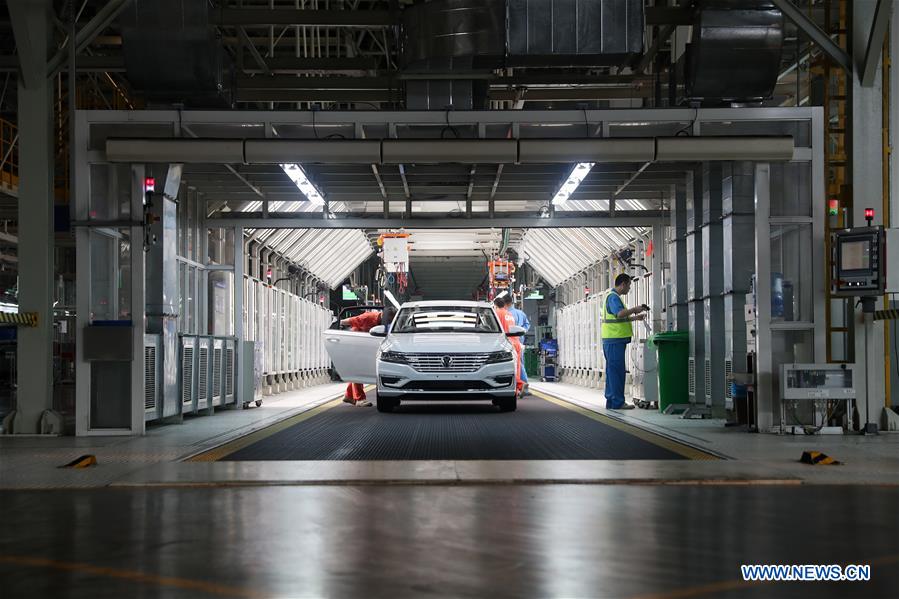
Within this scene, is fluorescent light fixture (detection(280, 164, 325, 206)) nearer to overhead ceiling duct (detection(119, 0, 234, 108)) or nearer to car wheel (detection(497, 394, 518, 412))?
overhead ceiling duct (detection(119, 0, 234, 108))

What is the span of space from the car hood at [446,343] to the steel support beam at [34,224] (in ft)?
16.1

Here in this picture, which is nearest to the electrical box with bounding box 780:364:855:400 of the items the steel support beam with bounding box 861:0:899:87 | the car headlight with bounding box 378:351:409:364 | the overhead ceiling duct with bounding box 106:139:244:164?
the steel support beam with bounding box 861:0:899:87

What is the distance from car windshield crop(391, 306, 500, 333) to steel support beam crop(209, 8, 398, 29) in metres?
4.83

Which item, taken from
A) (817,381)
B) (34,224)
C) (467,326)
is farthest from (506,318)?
(34,224)

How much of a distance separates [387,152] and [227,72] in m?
2.49

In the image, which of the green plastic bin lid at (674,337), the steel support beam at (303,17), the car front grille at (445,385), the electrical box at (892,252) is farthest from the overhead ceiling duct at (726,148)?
the car front grille at (445,385)

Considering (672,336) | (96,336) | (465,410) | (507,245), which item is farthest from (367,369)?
(507,245)

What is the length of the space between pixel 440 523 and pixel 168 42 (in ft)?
26.8

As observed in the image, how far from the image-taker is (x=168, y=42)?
12211 millimetres

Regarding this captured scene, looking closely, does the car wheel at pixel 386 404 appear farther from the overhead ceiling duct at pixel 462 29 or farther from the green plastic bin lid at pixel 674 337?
the overhead ceiling duct at pixel 462 29

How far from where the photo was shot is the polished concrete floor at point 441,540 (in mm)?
4219

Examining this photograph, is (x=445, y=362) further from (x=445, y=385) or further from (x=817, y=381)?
(x=817, y=381)

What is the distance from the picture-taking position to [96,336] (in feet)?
38.9

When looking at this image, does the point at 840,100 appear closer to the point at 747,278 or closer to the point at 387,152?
the point at 747,278
